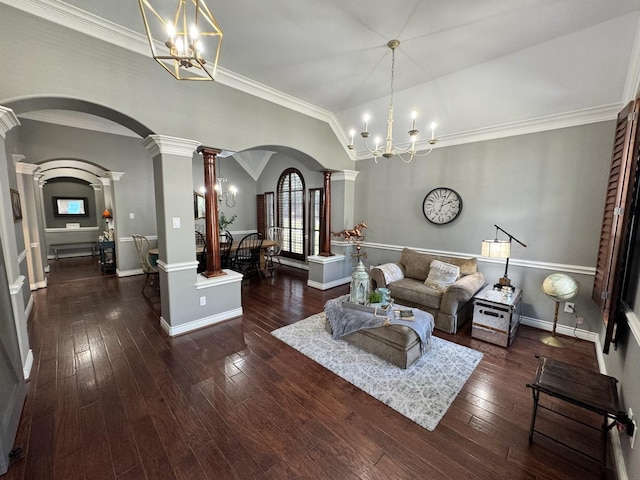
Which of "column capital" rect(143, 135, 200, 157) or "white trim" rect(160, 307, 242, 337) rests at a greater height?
"column capital" rect(143, 135, 200, 157)

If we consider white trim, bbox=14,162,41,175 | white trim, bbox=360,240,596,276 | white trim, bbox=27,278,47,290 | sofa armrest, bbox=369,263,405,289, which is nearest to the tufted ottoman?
sofa armrest, bbox=369,263,405,289

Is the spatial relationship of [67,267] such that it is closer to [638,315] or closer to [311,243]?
[311,243]

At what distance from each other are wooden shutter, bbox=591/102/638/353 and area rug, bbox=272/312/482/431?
1.19 m

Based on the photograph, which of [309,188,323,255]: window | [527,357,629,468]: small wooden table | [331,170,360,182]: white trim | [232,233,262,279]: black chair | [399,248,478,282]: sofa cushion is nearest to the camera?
[527,357,629,468]: small wooden table

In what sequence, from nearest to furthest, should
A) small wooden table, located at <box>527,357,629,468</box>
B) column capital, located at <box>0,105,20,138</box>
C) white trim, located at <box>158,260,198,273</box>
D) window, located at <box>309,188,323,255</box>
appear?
small wooden table, located at <box>527,357,629,468</box>, column capital, located at <box>0,105,20,138</box>, white trim, located at <box>158,260,198,273</box>, window, located at <box>309,188,323,255</box>

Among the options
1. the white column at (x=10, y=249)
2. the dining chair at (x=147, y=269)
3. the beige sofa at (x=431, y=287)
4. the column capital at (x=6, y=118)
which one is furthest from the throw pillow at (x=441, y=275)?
the column capital at (x=6, y=118)

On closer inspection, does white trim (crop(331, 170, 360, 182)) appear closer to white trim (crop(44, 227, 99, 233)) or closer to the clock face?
the clock face

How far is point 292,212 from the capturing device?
718 cm

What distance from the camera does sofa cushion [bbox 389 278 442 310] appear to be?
3.47m

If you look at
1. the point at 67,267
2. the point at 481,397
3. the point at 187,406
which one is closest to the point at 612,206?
the point at 481,397

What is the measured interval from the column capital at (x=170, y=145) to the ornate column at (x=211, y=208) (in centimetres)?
24

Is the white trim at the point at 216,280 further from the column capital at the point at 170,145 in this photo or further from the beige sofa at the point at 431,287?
the beige sofa at the point at 431,287

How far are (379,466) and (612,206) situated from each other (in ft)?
10.7

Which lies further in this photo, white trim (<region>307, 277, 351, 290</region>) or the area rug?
white trim (<region>307, 277, 351, 290</region>)
